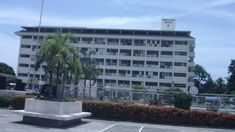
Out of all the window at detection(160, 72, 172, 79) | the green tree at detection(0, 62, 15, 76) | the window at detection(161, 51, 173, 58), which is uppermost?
the window at detection(161, 51, 173, 58)

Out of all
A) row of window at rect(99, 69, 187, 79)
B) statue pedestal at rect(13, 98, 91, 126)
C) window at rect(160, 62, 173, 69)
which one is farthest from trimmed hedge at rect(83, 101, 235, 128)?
window at rect(160, 62, 173, 69)

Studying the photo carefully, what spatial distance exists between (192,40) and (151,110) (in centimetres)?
8043

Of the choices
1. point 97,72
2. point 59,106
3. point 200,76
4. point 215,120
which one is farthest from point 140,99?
point 200,76

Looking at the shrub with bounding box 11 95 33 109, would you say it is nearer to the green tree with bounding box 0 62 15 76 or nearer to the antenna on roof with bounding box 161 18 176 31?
the antenna on roof with bounding box 161 18 176 31

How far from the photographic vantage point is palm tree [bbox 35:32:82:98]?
2503 cm

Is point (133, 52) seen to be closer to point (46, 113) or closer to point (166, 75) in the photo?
point (166, 75)

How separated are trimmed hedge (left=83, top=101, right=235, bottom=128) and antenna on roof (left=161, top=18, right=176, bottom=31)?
264 ft

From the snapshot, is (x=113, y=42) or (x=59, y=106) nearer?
(x=59, y=106)

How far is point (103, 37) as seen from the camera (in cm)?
11362

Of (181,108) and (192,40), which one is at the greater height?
(192,40)

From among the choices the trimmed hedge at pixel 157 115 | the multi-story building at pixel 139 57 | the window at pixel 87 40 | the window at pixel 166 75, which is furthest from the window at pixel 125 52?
the trimmed hedge at pixel 157 115

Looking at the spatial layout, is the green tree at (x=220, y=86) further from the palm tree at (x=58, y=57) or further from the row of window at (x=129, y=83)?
the palm tree at (x=58, y=57)

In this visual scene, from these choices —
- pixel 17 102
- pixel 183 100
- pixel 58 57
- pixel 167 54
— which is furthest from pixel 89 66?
pixel 58 57

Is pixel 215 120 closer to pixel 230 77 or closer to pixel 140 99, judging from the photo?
pixel 140 99
